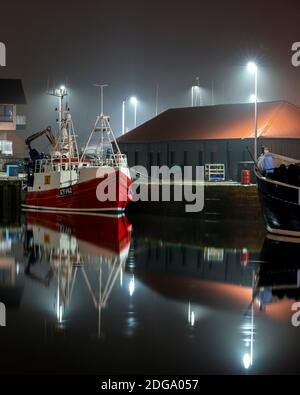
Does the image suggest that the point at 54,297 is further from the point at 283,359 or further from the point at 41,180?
the point at 41,180

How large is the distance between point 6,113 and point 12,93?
1578 millimetres

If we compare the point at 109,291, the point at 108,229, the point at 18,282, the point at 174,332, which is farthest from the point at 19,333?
the point at 108,229

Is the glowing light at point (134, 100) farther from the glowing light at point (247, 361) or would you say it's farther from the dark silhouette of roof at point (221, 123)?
the glowing light at point (247, 361)

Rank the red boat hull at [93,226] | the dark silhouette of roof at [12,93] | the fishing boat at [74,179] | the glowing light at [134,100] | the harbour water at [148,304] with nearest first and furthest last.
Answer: the harbour water at [148,304], the red boat hull at [93,226], the fishing boat at [74,179], the glowing light at [134,100], the dark silhouette of roof at [12,93]

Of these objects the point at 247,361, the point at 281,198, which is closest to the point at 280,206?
the point at 281,198

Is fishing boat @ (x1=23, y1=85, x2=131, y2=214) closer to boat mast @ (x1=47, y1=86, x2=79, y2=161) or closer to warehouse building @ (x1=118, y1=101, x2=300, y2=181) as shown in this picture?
boat mast @ (x1=47, y1=86, x2=79, y2=161)

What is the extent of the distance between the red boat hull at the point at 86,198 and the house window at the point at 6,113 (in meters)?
15.1

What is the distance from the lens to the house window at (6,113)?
172ft

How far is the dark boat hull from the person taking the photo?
71.7ft

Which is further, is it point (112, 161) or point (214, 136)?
point (112, 161)

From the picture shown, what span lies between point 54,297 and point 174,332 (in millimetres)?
3783

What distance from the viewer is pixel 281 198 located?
22203 millimetres

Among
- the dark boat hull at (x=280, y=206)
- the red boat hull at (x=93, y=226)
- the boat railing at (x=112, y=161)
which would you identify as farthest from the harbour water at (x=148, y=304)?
the boat railing at (x=112, y=161)

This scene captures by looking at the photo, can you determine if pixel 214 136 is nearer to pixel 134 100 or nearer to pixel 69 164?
pixel 69 164
